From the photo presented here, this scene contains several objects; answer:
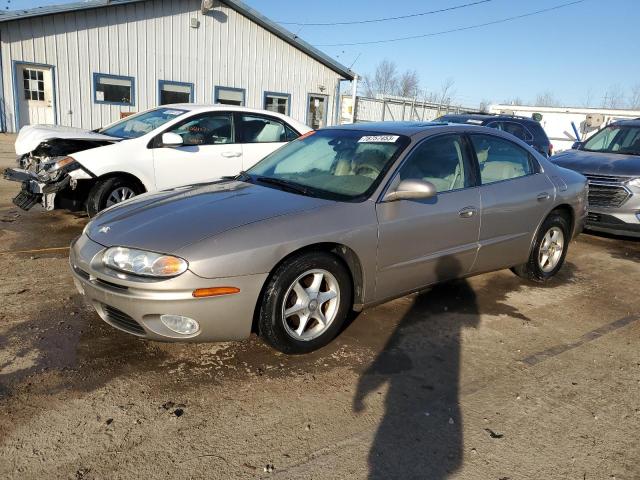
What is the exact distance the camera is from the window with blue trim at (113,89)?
15516 millimetres

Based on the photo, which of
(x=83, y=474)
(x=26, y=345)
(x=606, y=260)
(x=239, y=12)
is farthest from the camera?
(x=239, y=12)

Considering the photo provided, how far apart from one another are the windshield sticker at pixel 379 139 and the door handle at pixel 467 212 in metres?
0.78

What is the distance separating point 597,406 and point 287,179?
262cm

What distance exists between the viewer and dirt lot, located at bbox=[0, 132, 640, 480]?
2.50 m

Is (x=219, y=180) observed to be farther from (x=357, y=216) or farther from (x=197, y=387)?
(x=197, y=387)

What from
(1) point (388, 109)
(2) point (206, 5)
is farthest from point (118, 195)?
(1) point (388, 109)

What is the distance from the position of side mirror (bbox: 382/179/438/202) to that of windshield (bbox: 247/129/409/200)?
157 mm

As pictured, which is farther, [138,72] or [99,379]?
[138,72]

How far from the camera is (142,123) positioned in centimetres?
715

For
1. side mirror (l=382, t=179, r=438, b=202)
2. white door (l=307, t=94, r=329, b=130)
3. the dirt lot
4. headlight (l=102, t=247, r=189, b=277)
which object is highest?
white door (l=307, t=94, r=329, b=130)

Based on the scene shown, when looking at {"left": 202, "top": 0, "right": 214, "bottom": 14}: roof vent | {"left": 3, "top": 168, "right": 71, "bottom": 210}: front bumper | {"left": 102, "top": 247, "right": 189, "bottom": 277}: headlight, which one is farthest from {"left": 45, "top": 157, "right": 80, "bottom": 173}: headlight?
{"left": 202, "top": 0, "right": 214, "bottom": 14}: roof vent

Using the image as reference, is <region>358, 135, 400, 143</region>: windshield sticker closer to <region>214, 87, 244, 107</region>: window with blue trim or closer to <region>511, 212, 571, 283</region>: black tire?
<region>511, 212, 571, 283</region>: black tire

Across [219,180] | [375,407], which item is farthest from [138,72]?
[375,407]

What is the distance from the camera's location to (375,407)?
118 inches
